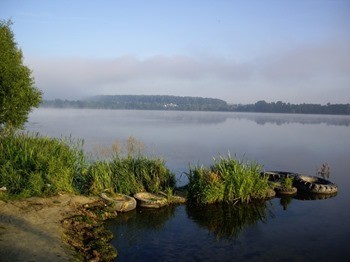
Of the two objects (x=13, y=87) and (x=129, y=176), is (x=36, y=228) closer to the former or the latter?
(x=129, y=176)

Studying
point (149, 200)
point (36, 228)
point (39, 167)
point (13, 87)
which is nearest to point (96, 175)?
point (39, 167)

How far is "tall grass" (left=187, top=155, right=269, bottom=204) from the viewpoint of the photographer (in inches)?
571

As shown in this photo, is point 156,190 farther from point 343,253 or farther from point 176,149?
point 176,149

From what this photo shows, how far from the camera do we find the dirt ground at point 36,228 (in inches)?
317

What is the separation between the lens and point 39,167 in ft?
42.3

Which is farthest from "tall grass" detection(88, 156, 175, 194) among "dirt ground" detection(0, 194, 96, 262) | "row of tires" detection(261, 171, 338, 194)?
"row of tires" detection(261, 171, 338, 194)

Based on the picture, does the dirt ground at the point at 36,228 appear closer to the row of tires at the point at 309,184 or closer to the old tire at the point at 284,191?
the old tire at the point at 284,191

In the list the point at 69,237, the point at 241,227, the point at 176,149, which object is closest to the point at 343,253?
the point at 241,227

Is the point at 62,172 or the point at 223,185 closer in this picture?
the point at 62,172

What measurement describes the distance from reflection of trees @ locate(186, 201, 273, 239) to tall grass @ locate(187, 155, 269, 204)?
0.39m

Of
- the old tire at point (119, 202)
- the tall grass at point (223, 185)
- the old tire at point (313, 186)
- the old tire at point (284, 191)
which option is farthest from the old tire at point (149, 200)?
the old tire at point (313, 186)

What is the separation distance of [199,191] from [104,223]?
4.73m

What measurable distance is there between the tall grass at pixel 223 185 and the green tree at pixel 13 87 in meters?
11.7

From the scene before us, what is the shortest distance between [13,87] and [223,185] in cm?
1405
